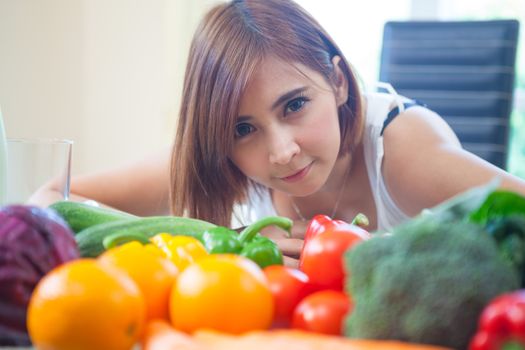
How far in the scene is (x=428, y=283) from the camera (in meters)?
0.37

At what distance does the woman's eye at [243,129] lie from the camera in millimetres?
1227

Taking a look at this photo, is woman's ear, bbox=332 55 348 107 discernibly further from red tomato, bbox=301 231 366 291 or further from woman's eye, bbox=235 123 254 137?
red tomato, bbox=301 231 366 291

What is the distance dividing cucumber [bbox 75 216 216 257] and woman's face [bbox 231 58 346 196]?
45 cm

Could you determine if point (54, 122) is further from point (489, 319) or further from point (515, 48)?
point (489, 319)

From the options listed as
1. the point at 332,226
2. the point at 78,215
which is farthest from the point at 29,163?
the point at 332,226

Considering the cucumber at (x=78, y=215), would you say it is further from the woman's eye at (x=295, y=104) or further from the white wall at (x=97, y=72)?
the white wall at (x=97, y=72)

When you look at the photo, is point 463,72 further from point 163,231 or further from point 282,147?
point 163,231

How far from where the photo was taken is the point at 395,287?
14.9 inches

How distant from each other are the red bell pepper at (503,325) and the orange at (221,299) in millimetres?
134

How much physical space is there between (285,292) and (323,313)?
5 centimetres

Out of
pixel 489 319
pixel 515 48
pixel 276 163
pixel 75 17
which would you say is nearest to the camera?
pixel 489 319

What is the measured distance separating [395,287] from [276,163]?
0.84 metres

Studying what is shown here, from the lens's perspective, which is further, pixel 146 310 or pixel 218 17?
pixel 218 17

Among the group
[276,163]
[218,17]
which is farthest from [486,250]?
[218,17]
